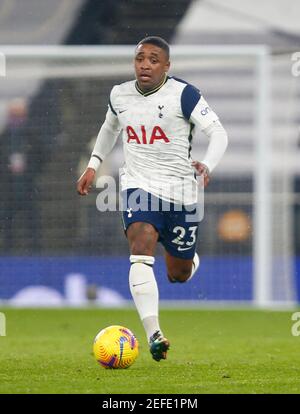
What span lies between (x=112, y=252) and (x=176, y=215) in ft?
24.0

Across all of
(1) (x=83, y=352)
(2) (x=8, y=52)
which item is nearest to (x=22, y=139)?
(2) (x=8, y=52)

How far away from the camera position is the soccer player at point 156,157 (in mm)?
8438

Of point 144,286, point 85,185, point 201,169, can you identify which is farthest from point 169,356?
point 201,169

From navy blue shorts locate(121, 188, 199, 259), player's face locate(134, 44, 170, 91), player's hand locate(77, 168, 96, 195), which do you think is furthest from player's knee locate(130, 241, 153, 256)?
player's face locate(134, 44, 170, 91)

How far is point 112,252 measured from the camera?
16062 millimetres

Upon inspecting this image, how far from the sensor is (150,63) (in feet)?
28.1

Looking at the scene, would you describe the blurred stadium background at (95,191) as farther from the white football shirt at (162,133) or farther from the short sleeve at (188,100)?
the short sleeve at (188,100)

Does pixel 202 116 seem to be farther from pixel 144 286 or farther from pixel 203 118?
pixel 144 286

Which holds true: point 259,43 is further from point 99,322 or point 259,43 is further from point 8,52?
point 99,322

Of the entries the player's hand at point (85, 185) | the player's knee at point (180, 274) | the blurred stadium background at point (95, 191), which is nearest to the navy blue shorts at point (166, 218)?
the player's knee at point (180, 274)

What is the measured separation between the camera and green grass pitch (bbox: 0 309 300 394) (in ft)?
23.2

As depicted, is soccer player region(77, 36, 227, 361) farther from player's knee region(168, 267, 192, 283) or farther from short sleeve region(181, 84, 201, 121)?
player's knee region(168, 267, 192, 283)

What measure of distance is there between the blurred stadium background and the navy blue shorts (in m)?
6.36

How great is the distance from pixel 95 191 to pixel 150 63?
7165 mm
